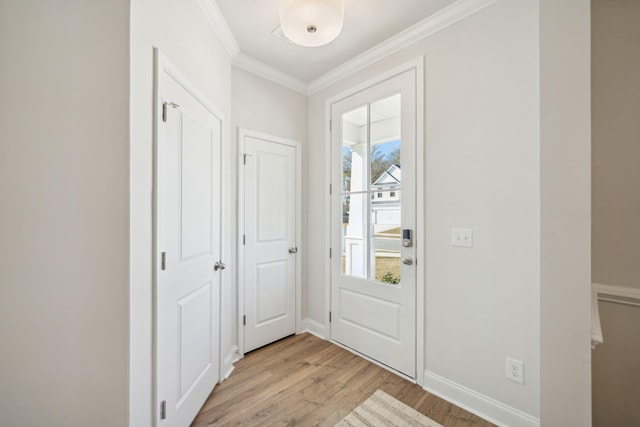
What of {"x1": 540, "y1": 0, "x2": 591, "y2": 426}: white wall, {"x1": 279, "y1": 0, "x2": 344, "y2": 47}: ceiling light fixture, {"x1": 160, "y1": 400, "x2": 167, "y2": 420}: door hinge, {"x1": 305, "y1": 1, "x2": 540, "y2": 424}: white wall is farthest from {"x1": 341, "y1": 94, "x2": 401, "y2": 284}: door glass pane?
{"x1": 160, "y1": 400, "x2": 167, "y2": 420}: door hinge

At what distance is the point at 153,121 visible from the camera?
1208 mm

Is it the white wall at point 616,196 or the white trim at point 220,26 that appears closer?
the white wall at point 616,196

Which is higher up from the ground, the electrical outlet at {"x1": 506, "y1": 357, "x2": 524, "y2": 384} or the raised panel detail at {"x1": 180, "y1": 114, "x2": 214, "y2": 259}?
the raised panel detail at {"x1": 180, "y1": 114, "x2": 214, "y2": 259}

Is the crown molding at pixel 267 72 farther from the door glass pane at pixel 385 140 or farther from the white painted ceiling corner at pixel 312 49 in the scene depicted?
the door glass pane at pixel 385 140

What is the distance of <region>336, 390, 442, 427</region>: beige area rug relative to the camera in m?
1.57

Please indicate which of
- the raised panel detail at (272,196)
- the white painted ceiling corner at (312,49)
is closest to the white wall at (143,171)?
the white painted ceiling corner at (312,49)

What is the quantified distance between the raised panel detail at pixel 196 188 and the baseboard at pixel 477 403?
73.8 inches

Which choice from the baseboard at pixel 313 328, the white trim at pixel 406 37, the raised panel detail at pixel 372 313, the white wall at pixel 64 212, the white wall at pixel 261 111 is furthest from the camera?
the baseboard at pixel 313 328

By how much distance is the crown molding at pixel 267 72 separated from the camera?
2.33 metres

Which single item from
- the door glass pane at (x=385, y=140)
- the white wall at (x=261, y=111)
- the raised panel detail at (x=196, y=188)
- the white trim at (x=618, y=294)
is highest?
the white wall at (x=261, y=111)

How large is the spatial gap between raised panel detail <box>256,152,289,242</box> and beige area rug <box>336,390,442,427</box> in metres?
1.55

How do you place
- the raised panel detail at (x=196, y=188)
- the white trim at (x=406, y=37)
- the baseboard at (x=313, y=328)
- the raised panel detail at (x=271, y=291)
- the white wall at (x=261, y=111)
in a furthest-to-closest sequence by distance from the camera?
the baseboard at (x=313, y=328) → the raised panel detail at (x=271, y=291) → the white wall at (x=261, y=111) → the white trim at (x=406, y=37) → the raised panel detail at (x=196, y=188)

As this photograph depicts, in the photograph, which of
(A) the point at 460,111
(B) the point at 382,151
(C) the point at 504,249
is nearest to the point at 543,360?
(C) the point at 504,249

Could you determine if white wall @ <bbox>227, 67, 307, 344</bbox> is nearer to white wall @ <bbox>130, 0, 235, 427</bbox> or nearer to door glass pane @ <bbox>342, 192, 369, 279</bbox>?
door glass pane @ <bbox>342, 192, 369, 279</bbox>
